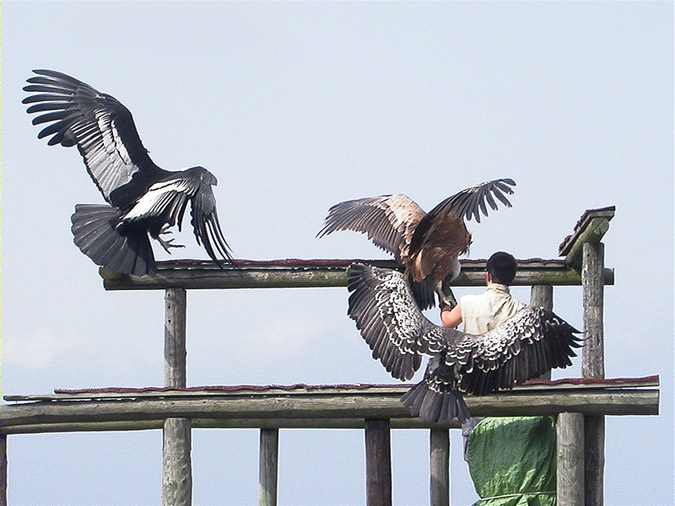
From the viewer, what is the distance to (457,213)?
11.2 m

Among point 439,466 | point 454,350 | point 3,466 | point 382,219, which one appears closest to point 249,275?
point 382,219

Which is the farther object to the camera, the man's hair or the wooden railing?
the wooden railing

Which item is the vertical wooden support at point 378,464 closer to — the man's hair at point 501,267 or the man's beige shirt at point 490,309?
the man's beige shirt at point 490,309

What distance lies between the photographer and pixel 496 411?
1109 cm

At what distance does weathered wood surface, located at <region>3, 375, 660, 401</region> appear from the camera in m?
11.1

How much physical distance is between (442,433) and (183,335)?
6.33 ft

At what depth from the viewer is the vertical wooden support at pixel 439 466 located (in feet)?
40.9

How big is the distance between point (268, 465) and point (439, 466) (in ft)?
4.56

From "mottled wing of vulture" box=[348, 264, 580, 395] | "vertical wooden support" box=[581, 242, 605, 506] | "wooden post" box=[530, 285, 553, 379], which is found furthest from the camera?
"wooden post" box=[530, 285, 553, 379]

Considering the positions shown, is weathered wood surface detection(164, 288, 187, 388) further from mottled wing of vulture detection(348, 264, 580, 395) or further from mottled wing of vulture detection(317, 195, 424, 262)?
mottled wing of vulture detection(348, 264, 580, 395)

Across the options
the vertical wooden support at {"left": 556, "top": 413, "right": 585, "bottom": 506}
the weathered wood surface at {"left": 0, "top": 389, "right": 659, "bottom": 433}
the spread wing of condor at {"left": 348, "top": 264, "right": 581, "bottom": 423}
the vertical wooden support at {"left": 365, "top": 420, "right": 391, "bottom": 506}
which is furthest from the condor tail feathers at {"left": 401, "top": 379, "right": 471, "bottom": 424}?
the vertical wooden support at {"left": 556, "top": 413, "right": 585, "bottom": 506}

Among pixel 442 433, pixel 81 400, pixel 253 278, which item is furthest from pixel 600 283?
pixel 81 400

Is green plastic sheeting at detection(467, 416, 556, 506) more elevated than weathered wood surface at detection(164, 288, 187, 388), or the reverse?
weathered wood surface at detection(164, 288, 187, 388)

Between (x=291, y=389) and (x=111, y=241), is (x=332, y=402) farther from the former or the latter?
(x=111, y=241)
